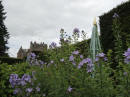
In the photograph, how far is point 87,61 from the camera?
262 centimetres

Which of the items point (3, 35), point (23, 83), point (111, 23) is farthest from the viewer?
point (3, 35)

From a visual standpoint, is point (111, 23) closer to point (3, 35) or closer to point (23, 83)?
point (23, 83)

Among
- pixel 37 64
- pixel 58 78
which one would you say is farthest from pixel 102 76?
pixel 37 64

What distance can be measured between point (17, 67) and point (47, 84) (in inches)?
73.8

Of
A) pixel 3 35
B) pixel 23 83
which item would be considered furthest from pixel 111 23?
pixel 3 35

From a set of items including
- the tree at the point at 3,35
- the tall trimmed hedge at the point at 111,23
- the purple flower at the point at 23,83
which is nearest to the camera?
the purple flower at the point at 23,83

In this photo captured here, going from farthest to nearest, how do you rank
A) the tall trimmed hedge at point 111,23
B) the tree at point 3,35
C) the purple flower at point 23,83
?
the tree at point 3,35, the tall trimmed hedge at point 111,23, the purple flower at point 23,83

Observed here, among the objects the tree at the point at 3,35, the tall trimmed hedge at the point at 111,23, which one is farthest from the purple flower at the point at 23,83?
the tree at the point at 3,35

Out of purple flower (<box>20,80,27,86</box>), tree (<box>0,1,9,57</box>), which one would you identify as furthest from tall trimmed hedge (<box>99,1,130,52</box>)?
tree (<box>0,1,9,57</box>)

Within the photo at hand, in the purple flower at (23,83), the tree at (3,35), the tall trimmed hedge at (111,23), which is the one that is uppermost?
the tree at (3,35)

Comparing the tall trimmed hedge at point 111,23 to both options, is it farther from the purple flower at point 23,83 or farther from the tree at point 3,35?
the tree at point 3,35

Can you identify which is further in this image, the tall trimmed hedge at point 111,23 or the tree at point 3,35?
the tree at point 3,35

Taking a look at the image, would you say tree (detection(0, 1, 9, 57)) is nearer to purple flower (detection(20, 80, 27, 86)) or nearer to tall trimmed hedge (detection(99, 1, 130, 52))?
A: tall trimmed hedge (detection(99, 1, 130, 52))

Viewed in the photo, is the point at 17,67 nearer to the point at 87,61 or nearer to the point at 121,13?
the point at 87,61
